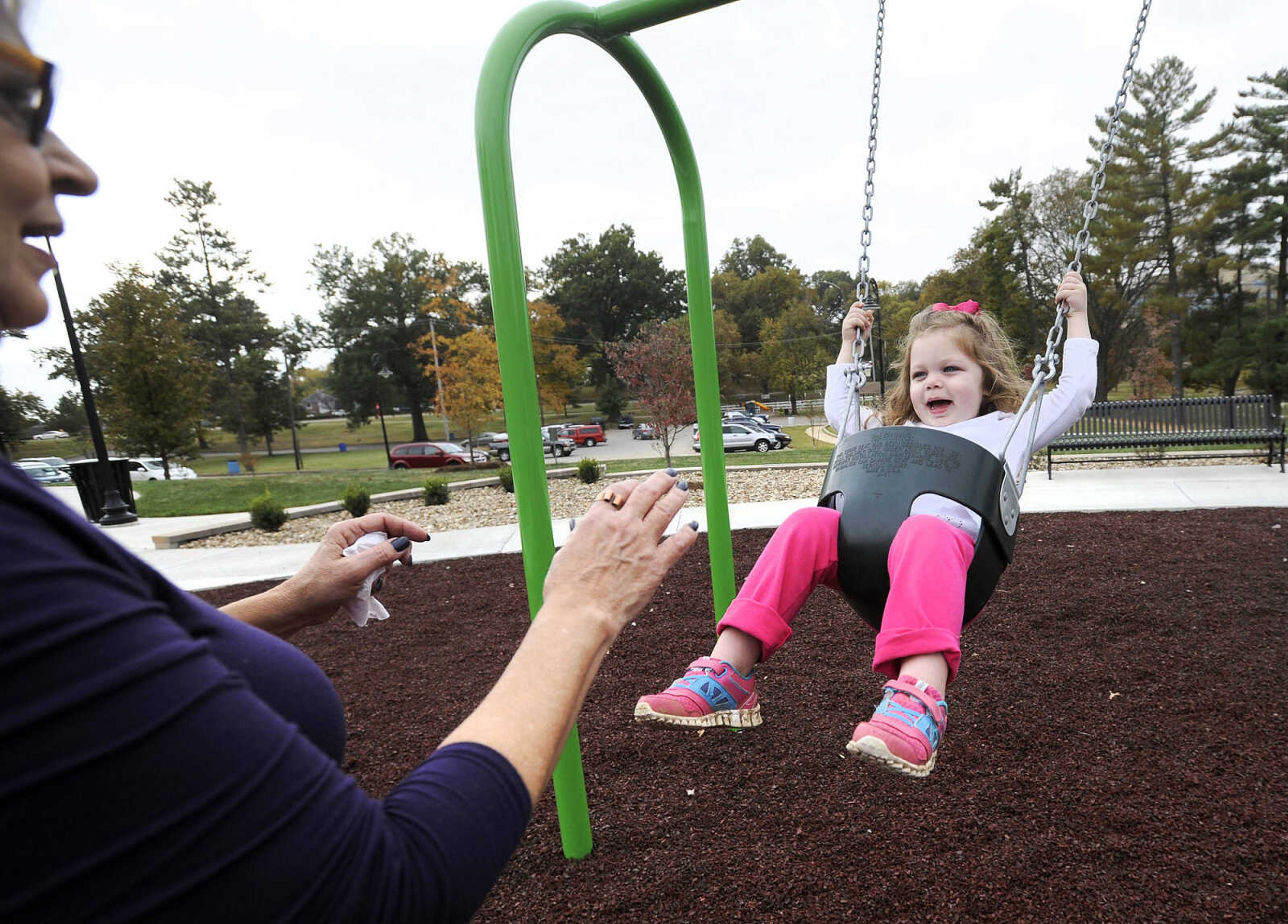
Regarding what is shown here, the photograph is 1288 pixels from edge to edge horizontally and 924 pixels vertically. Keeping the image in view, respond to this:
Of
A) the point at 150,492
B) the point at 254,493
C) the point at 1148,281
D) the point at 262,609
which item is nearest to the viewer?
the point at 262,609

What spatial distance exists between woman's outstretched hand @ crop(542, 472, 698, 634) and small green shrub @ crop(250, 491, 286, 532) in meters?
8.82

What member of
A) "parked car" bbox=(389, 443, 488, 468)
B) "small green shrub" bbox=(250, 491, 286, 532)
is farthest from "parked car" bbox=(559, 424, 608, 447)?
"small green shrub" bbox=(250, 491, 286, 532)

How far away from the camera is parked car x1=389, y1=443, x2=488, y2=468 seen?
25594mm

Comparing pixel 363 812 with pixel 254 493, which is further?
pixel 254 493

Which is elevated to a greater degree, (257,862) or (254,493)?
(257,862)

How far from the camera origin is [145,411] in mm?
18391

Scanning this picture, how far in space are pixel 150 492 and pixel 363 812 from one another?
52.7 ft

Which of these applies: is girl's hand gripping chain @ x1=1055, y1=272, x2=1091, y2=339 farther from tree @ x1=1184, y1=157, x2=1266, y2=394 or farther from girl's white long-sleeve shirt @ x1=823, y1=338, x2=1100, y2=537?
tree @ x1=1184, y1=157, x2=1266, y2=394

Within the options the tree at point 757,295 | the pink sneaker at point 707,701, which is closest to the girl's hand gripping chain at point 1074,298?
the pink sneaker at point 707,701

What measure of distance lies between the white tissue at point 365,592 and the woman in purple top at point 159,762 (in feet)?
2.41

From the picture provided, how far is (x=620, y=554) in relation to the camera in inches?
41.6

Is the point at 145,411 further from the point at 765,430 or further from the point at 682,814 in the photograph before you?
the point at 682,814

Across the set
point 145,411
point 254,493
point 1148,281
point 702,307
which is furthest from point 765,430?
point 702,307

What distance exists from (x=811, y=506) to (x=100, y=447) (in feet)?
31.6
